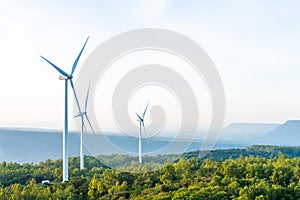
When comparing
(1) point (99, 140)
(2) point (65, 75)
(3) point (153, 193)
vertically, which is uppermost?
(2) point (65, 75)

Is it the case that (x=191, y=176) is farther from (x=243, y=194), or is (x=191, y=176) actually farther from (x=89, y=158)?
(x=89, y=158)

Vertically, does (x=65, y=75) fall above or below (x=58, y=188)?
above

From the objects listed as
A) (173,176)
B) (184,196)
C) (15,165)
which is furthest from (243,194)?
(15,165)

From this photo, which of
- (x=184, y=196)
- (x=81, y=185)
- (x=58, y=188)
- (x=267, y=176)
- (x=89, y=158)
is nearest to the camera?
(x=184, y=196)

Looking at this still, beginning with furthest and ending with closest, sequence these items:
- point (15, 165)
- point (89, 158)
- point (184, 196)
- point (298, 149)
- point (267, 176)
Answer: point (298, 149) < point (89, 158) < point (15, 165) < point (267, 176) < point (184, 196)

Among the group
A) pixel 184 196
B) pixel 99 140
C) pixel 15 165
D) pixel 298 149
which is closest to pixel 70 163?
pixel 15 165

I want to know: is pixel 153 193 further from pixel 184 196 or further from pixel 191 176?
pixel 191 176

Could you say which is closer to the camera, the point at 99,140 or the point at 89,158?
the point at 99,140

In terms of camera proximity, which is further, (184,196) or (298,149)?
(298,149)

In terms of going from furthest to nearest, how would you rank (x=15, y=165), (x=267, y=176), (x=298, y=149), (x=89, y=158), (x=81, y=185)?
(x=298, y=149)
(x=89, y=158)
(x=15, y=165)
(x=267, y=176)
(x=81, y=185)
